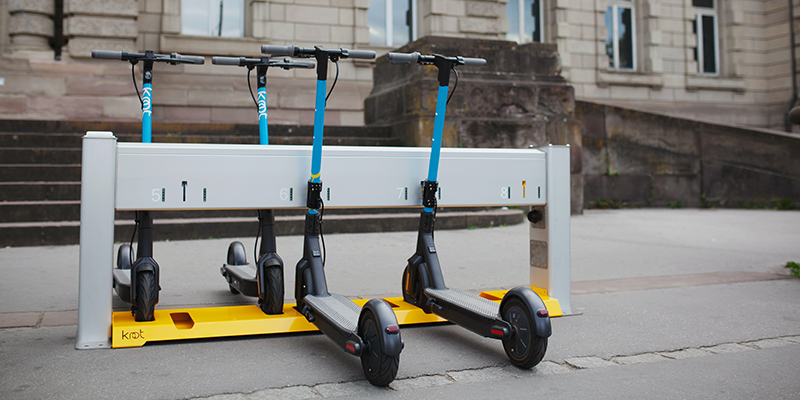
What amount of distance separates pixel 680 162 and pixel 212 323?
11226 millimetres

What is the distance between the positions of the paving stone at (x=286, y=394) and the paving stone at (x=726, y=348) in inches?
79.6

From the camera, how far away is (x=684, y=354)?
3098 millimetres

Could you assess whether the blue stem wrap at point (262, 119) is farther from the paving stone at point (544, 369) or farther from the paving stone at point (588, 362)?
the paving stone at point (588, 362)

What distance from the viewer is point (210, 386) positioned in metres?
2.55

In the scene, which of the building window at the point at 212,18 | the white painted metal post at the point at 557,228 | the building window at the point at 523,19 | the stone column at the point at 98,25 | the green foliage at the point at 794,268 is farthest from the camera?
the building window at the point at 523,19

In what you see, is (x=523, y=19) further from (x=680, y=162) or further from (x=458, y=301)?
(x=458, y=301)

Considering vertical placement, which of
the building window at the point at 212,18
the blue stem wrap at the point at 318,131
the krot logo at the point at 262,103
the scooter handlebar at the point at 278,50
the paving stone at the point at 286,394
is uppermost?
the building window at the point at 212,18

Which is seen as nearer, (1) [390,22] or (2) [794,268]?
(2) [794,268]

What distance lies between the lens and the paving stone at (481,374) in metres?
2.71

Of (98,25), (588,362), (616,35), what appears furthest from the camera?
(616,35)

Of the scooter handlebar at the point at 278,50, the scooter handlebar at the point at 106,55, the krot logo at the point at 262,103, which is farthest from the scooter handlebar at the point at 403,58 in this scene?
the scooter handlebar at the point at 106,55

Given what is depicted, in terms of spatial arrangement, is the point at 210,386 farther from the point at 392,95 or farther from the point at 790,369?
the point at 392,95

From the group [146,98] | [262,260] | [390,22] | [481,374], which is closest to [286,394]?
[481,374]

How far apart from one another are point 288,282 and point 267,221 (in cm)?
103
